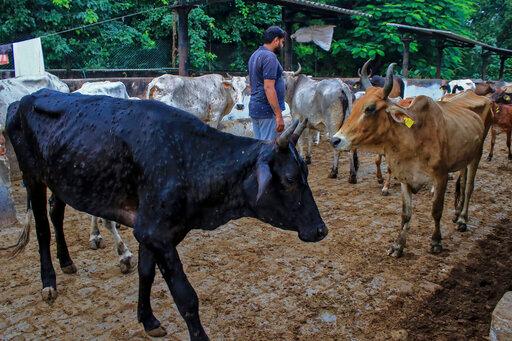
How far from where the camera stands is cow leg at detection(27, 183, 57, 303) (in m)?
3.68

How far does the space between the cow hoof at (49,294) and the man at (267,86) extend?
3168 mm

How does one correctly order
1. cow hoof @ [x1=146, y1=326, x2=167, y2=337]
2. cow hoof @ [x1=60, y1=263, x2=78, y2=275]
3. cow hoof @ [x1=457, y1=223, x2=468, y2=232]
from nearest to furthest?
cow hoof @ [x1=146, y1=326, x2=167, y2=337] → cow hoof @ [x1=60, y1=263, x2=78, y2=275] → cow hoof @ [x1=457, y1=223, x2=468, y2=232]

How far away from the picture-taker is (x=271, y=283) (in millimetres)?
3973

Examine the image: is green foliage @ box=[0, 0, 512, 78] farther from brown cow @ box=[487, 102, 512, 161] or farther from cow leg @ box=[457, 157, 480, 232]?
cow leg @ box=[457, 157, 480, 232]

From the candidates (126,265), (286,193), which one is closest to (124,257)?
(126,265)

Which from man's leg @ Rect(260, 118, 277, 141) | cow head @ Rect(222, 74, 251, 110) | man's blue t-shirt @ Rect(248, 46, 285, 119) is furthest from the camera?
cow head @ Rect(222, 74, 251, 110)

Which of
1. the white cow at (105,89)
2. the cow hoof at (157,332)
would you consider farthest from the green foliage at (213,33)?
the cow hoof at (157,332)

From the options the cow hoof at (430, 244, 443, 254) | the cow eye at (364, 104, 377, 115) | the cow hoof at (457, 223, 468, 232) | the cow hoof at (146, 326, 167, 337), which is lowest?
the cow hoof at (457, 223, 468, 232)

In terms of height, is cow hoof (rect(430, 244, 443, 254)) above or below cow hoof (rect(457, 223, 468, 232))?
above

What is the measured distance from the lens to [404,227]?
464 centimetres

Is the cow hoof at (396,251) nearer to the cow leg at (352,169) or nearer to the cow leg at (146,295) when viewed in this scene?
the cow leg at (146,295)

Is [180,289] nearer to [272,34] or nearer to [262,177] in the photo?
[262,177]

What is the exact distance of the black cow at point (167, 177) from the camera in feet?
8.84

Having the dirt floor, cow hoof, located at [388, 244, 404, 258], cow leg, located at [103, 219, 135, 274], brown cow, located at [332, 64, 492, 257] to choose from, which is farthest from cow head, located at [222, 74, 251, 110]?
cow hoof, located at [388, 244, 404, 258]
